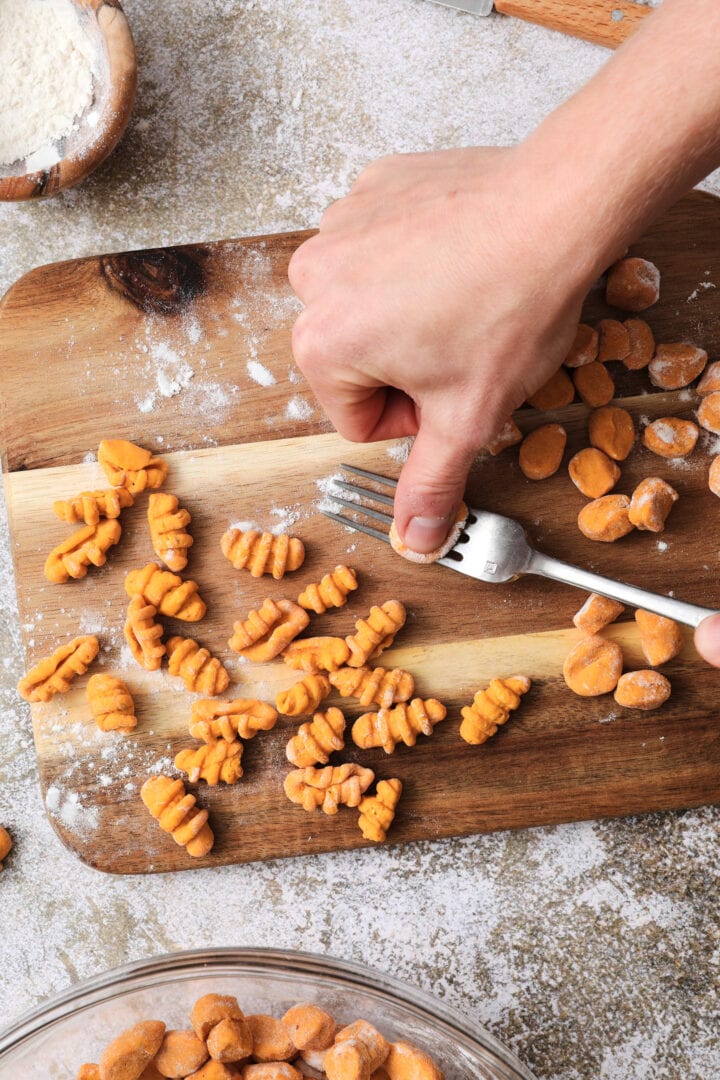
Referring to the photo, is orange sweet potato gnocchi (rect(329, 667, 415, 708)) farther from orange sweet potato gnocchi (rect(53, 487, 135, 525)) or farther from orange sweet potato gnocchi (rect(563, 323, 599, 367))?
orange sweet potato gnocchi (rect(563, 323, 599, 367))

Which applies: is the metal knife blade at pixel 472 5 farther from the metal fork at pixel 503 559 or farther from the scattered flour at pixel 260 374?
the metal fork at pixel 503 559

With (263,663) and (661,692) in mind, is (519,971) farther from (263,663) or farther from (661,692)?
(263,663)

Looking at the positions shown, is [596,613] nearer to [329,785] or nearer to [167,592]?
[329,785]

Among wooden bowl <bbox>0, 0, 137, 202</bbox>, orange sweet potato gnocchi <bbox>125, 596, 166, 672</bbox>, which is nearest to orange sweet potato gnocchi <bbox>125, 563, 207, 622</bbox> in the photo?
orange sweet potato gnocchi <bbox>125, 596, 166, 672</bbox>

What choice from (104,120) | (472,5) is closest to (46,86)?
(104,120)

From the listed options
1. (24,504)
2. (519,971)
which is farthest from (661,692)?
(24,504)

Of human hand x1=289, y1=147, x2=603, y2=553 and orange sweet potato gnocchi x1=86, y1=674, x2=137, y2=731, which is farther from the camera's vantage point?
orange sweet potato gnocchi x1=86, y1=674, x2=137, y2=731

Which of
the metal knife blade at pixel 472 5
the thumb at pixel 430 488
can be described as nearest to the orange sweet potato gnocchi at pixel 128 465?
the thumb at pixel 430 488
